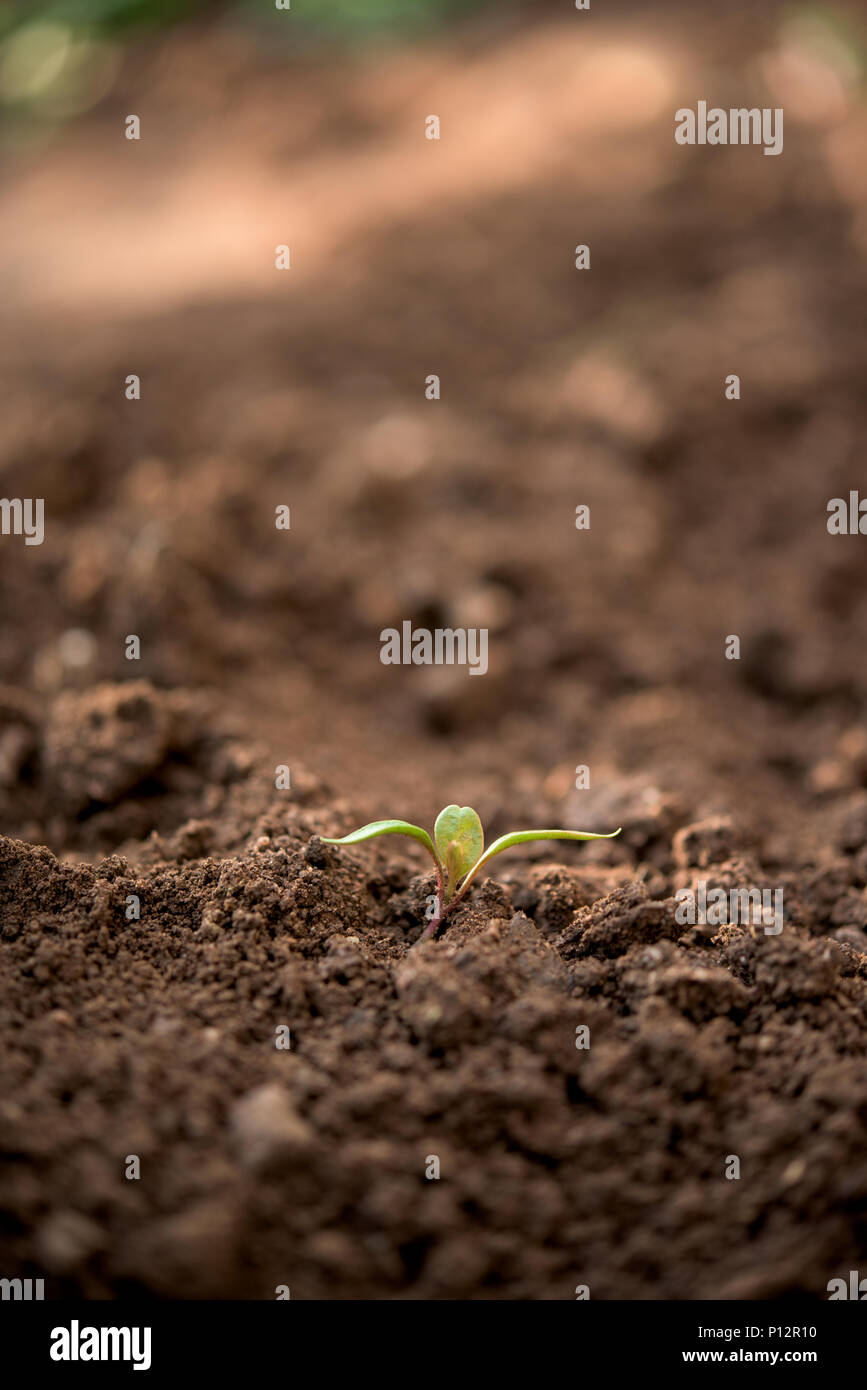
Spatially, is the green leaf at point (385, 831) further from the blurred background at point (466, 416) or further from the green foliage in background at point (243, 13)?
the green foliage in background at point (243, 13)

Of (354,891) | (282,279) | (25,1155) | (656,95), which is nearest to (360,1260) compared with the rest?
(25,1155)

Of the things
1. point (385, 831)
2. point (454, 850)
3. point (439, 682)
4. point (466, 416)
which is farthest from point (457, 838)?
point (466, 416)

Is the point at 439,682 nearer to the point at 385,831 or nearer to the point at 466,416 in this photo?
the point at 385,831

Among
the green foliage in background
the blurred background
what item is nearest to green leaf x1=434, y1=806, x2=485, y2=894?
the blurred background

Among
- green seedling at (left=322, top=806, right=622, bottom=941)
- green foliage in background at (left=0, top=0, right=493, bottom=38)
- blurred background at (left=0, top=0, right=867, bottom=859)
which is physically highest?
green foliage in background at (left=0, top=0, right=493, bottom=38)

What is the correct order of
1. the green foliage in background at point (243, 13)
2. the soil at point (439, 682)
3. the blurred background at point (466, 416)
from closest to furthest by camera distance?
the soil at point (439, 682) → the blurred background at point (466, 416) → the green foliage in background at point (243, 13)

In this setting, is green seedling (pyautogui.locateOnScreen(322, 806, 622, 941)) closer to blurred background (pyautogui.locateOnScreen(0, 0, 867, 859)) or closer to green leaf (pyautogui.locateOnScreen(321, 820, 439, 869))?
green leaf (pyautogui.locateOnScreen(321, 820, 439, 869))

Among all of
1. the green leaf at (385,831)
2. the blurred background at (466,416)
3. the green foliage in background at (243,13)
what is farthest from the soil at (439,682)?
the green foliage in background at (243,13)
